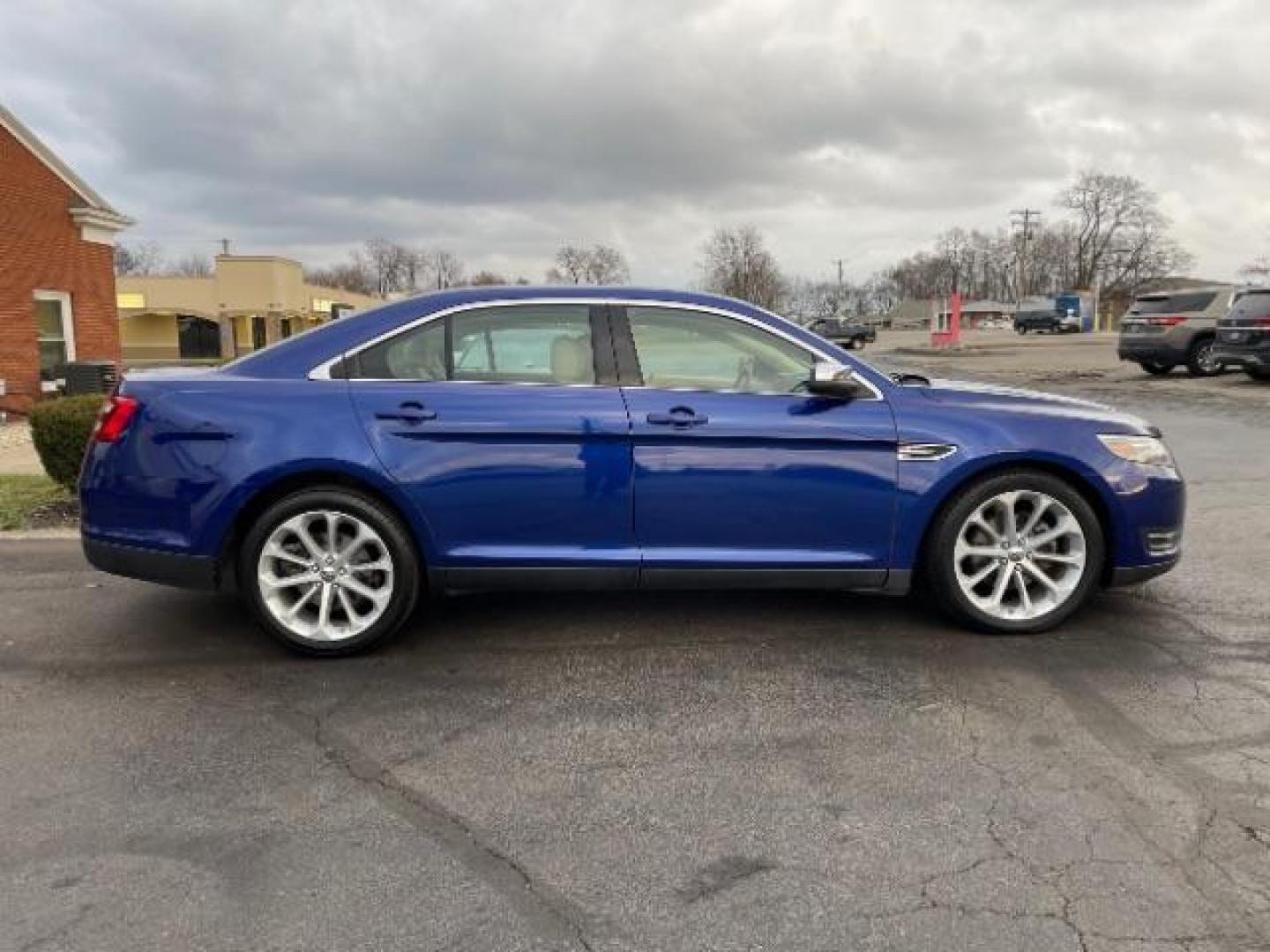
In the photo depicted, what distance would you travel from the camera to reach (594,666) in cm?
393

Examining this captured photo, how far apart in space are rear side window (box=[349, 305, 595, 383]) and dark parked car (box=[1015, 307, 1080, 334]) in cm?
6582

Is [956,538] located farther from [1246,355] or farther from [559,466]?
[1246,355]

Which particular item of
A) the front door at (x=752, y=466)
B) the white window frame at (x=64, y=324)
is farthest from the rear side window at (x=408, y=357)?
the white window frame at (x=64, y=324)

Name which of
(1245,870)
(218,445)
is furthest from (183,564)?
(1245,870)

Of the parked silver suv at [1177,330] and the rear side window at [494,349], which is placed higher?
the parked silver suv at [1177,330]

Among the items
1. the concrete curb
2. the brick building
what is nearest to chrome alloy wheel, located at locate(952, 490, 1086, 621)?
the concrete curb

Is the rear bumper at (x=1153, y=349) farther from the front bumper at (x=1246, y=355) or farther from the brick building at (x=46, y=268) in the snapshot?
the brick building at (x=46, y=268)

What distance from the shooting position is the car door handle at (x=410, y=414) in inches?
152

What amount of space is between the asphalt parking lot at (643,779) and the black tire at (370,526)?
11 centimetres

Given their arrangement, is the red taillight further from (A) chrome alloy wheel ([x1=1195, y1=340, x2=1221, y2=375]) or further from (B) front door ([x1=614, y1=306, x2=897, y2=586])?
(A) chrome alloy wheel ([x1=1195, y1=340, x2=1221, y2=375])

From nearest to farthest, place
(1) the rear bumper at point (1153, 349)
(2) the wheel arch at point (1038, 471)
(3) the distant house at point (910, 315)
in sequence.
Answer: (2) the wheel arch at point (1038, 471) < (1) the rear bumper at point (1153, 349) < (3) the distant house at point (910, 315)

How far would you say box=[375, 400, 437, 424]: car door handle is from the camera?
12.7ft

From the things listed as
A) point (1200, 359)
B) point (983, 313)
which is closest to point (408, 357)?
point (1200, 359)

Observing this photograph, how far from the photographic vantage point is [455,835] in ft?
8.76
